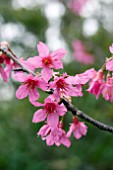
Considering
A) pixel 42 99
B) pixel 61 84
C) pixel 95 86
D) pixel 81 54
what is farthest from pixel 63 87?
pixel 81 54

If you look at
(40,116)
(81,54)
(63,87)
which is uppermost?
(81,54)

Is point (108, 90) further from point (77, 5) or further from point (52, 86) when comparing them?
point (77, 5)

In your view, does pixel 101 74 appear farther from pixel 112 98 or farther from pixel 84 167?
pixel 84 167

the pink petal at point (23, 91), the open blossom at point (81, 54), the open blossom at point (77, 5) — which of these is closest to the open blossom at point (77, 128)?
the pink petal at point (23, 91)

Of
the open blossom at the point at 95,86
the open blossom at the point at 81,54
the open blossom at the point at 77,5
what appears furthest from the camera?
the open blossom at the point at 77,5

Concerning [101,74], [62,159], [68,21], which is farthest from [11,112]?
[101,74]

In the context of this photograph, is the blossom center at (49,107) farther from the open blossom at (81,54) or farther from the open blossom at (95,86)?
the open blossom at (81,54)

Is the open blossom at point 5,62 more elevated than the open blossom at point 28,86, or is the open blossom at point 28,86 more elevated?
the open blossom at point 5,62
